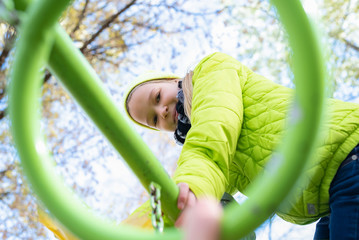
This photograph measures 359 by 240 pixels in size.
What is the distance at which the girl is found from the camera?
688 millimetres

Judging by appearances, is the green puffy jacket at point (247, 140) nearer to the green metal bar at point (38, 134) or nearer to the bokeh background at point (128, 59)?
the green metal bar at point (38, 134)

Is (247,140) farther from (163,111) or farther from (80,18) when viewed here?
(80,18)

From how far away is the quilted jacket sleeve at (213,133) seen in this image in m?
0.66

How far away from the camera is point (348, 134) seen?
0.76m

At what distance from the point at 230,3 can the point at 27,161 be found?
259 centimetres

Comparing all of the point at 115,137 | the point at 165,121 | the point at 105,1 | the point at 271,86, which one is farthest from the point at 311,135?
the point at 105,1

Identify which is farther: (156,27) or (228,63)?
(156,27)

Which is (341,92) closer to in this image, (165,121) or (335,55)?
(335,55)

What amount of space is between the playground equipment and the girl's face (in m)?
0.70

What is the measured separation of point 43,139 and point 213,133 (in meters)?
0.36

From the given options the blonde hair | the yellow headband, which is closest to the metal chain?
the blonde hair

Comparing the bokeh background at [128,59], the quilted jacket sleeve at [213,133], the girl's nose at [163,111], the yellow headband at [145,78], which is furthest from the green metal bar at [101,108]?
the bokeh background at [128,59]

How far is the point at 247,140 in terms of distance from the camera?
848mm

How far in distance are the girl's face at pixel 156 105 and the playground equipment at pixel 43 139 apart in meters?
0.70
